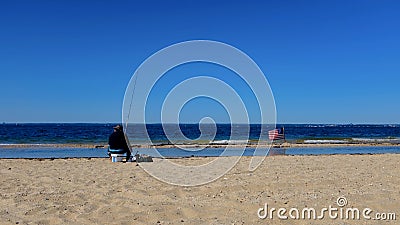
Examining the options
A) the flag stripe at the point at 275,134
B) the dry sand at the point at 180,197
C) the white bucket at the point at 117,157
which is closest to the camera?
the dry sand at the point at 180,197

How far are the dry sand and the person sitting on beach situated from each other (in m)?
3.67

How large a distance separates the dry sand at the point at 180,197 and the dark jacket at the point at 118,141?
3.67m

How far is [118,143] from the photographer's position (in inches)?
532

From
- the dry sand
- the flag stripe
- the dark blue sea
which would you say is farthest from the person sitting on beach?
the flag stripe

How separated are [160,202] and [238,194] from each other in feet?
4.55

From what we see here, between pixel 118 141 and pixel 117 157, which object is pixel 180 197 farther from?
pixel 117 157

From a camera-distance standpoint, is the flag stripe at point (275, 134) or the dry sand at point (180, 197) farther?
the flag stripe at point (275, 134)

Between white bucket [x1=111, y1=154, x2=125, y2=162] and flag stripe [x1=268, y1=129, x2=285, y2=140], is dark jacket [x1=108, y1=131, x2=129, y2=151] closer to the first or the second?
white bucket [x1=111, y1=154, x2=125, y2=162]

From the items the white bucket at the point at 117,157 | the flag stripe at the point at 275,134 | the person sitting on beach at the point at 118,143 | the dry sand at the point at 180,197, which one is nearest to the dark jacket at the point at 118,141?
the person sitting on beach at the point at 118,143

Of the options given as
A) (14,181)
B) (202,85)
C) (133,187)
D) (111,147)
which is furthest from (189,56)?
(111,147)

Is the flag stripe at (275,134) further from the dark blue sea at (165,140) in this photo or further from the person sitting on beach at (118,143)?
the person sitting on beach at (118,143)

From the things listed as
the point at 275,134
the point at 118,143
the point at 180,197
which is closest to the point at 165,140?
the point at 275,134

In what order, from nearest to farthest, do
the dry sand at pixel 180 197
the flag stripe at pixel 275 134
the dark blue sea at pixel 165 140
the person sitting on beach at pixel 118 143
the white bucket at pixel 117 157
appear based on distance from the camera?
the dry sand at pixel 180 197 → the person sitting on beach at pixel 118 143 → the white bucket at pixel 117 157 → the dark blue sea at pixel 165 140 → the flag stripe at pixel 275 134

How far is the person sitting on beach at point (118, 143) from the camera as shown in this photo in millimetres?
13406
